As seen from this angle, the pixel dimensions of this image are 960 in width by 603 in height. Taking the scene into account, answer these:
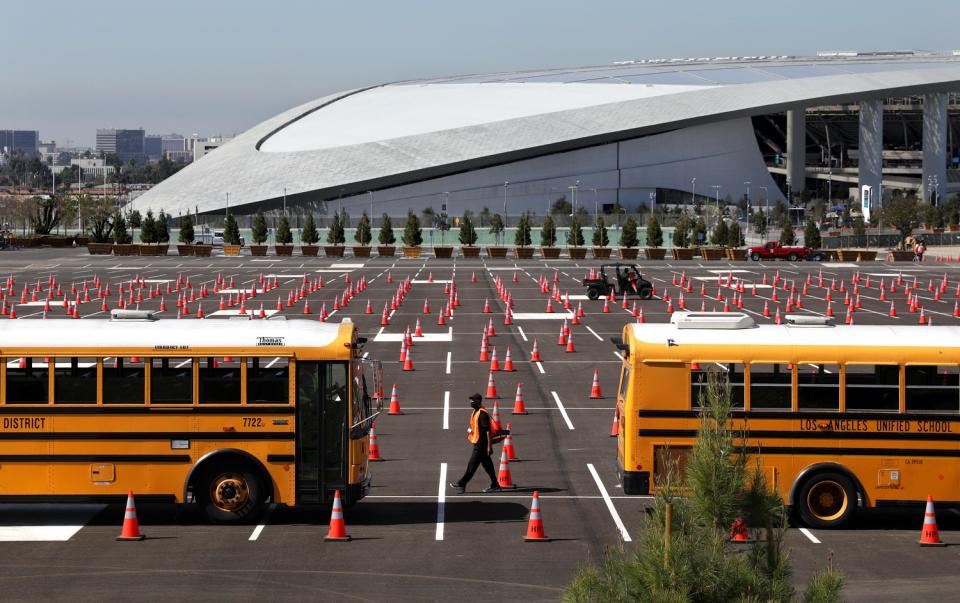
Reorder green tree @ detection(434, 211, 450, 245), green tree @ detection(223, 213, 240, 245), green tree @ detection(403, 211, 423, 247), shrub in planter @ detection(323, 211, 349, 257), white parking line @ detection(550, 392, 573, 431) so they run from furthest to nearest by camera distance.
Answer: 1. green tree @ detection(434, 211, 450, 245)
2. green tree @ detection(223, 213, 240, 245)
3. green tree @ detection(403, 211, 423, 247)
4. shrub in planter @ detection(323, 211, 349, 257)
5. white parking line @ detection(550, 392, 573, 431)

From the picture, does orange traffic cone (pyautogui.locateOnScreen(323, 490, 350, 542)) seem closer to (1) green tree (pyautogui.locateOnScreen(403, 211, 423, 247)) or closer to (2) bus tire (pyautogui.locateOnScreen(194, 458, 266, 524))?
(2) bus tire (pyautogui.locateOnScreen(194, 458, 266, 524))

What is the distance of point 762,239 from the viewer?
117688 millimetres

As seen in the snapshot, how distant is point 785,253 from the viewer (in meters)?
86.9

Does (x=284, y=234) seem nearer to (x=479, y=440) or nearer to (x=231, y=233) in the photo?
(x=231, y=233)

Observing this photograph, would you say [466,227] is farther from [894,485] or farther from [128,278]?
[894,485]

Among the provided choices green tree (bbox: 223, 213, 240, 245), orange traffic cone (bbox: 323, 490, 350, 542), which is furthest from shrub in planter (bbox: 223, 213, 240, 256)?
orange traffic cone (bbox: 323, 490, 350, 542)

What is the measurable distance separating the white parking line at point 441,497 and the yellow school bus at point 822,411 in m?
2.32

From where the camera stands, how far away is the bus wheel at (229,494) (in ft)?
53.1

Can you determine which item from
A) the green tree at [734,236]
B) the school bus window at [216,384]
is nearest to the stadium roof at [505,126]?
the green tree at [734,236]

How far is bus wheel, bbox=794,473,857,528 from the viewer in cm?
1612

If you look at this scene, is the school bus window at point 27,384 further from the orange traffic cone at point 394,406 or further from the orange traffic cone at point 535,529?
the orange traffic cone at point 394,406

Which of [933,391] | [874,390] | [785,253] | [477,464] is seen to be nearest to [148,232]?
[785,253]

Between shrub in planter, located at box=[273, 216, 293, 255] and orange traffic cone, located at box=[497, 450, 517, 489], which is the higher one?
shrub in planter, located at box=[273, 216, 293, 255]

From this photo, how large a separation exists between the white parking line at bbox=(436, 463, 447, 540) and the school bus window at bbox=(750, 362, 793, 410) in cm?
406
